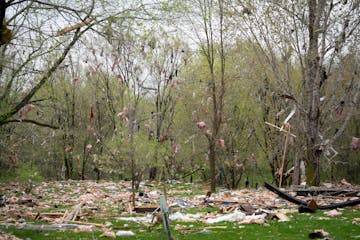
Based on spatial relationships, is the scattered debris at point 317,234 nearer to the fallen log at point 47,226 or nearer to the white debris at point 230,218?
the white debris at point 230,218

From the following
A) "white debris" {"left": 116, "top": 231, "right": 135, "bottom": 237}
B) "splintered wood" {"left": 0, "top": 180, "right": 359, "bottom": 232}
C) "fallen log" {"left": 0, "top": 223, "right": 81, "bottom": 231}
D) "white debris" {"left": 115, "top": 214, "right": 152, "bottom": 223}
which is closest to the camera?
"white debris" {"left": 116, "top": 231, "right": 135, "bottom": 237}

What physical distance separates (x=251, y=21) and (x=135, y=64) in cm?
612

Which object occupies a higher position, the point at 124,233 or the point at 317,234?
the point at 317,234

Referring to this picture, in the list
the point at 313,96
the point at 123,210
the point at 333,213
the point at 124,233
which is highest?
the point at 313,96

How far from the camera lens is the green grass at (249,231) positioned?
5464mm

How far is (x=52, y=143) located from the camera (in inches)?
838

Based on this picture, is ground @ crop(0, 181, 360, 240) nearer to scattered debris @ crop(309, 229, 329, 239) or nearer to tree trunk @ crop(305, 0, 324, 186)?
scattered debris @ crop(309, 229, 329, 239)

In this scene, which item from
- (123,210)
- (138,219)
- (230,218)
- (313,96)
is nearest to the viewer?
(230,218)

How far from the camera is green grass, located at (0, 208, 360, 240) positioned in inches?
215

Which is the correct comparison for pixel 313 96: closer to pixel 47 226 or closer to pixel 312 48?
pixel 312 48

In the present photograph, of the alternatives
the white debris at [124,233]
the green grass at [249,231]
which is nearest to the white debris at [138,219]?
the green grass at [249,231]

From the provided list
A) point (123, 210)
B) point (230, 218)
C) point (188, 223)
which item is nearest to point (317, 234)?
point (230, 218)

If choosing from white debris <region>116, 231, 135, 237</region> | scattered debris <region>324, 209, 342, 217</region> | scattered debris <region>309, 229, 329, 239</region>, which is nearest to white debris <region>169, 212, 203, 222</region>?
A: white debris <region>116, 231, 135, 237</region>

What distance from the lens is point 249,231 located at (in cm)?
583
